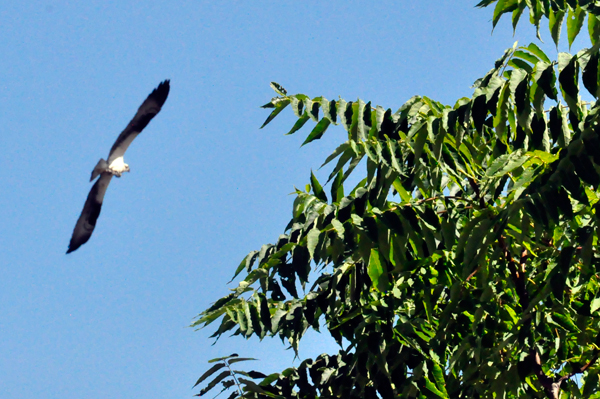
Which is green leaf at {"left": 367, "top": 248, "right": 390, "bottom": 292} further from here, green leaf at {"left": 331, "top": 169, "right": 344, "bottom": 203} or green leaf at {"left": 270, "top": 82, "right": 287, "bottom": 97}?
green leaf at {"left": 270, "top": 82, "right": 287, "bottom": 97}

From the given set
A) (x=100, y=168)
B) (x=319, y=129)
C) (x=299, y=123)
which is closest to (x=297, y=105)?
(x=299, y=123)

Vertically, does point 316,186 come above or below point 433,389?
above

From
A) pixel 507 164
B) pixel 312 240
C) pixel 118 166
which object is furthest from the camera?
pixel 118 166

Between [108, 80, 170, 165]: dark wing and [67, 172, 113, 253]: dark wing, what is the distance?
51 centimetres

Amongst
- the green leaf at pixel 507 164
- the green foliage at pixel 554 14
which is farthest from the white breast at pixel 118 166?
the green leaf at pixel 507 164

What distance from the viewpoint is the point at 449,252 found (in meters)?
3.63

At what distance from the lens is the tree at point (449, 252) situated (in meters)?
3.13

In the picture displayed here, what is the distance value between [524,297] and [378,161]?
52.3 inches

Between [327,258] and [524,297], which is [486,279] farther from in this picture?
[327,258]

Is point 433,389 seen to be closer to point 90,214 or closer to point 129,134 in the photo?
point 129,134

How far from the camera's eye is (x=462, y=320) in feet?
12.5

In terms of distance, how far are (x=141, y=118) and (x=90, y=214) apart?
7.47ft

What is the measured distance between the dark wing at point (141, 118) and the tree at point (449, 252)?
603 cm

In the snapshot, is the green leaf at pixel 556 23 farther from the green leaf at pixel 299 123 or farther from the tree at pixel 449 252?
the green leaf at pixel 299 123
